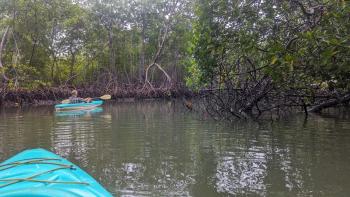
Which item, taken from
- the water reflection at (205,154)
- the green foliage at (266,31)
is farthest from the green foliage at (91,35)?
the green foliage at (266,31)

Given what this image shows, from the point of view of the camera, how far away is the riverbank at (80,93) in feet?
59.2

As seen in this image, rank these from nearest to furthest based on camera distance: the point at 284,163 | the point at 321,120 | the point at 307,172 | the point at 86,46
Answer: the point at 307,172 → the point at 284,163 → the point at 321,120 → the point at 86,46

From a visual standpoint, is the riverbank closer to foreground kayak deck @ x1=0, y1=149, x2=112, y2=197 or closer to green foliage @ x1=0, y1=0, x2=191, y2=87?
green foliage @ x1=0, y1=0, x2=191, y2=87

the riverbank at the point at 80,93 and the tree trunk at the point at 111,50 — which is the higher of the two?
the tree trunk at the point at 111,50

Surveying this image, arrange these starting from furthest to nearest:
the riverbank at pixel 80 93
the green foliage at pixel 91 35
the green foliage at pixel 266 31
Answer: the green foliage at pixel 91 35 < the riverbank at pixel 80 93 < the green foliage at pixel 266 31

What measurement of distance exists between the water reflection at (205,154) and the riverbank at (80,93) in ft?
28.2

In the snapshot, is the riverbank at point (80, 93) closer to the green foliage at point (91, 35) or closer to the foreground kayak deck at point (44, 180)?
the green foliage at point (91, 35)

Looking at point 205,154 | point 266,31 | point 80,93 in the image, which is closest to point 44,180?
point 205,154

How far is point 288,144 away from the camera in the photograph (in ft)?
21.2

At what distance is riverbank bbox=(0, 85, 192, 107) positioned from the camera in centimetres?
1805

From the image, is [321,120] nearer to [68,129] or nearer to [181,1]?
[68,129]

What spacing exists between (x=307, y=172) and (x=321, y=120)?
17.6ft

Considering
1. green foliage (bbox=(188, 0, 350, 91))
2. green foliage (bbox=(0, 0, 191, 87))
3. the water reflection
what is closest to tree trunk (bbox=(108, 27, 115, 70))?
green foliage (bbox=(0, 0, 191, 87))

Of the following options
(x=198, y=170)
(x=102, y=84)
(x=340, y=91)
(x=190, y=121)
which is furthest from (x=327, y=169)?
(x=102, y=84)
